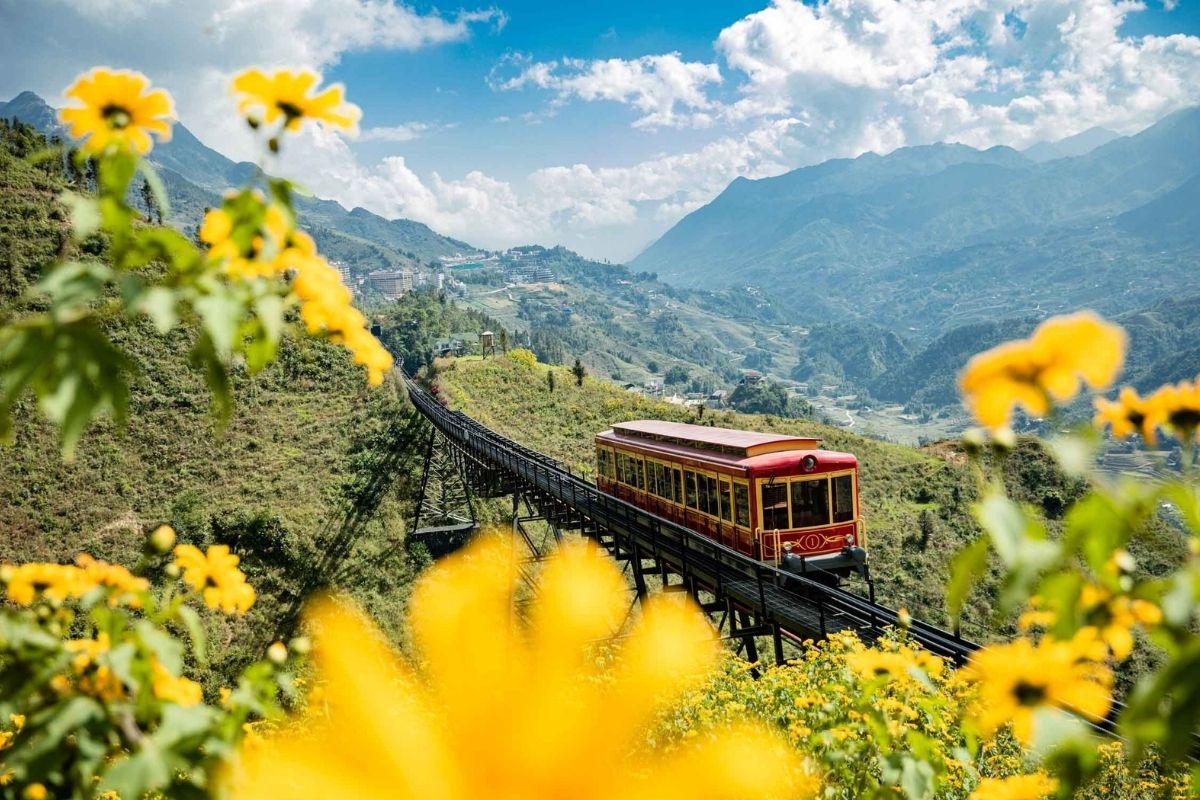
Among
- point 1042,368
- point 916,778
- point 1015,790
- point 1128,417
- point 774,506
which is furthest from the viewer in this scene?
point 774,506

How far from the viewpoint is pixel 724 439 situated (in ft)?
50.3

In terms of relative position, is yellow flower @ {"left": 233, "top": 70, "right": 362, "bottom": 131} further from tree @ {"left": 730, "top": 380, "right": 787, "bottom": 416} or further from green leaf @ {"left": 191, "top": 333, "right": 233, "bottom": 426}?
tree @ {"left": 730, "top": 380, "right": 787, "bottom": 416}

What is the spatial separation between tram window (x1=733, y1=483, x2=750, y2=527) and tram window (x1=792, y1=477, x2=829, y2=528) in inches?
35.9

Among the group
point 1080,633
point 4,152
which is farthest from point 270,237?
point 4,152

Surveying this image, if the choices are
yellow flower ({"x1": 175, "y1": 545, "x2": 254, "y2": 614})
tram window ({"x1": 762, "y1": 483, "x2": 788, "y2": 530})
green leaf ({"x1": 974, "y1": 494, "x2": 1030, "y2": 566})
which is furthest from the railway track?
yellow flower ({"x1": 175, "y1": 545, "x2": 254, "y2": 614})

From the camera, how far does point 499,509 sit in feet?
124

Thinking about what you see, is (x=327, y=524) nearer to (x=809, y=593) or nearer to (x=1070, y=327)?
(x=809, y=593)

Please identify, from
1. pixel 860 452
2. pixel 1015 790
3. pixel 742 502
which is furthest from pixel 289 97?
pixel 860 452

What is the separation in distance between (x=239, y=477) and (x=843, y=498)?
32890 millimetres

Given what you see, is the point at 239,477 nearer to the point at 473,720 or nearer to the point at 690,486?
the point at 690,486

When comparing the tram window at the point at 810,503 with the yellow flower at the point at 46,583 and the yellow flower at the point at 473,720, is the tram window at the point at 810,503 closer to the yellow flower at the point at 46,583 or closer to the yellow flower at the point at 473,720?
the yellow flower at the point at 473,720

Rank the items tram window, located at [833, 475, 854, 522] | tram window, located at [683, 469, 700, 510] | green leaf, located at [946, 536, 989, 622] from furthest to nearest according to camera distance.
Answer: tram window, located at [683, 469, 700, 510]
tram window, located at [833, 475, 854, 522]
green leaf, located at [946, 536, 989, 622]

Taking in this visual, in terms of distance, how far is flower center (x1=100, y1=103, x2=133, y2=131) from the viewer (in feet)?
4.74

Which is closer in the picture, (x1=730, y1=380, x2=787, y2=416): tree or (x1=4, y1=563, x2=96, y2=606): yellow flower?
(x1=4, y1=563, x2=96, y2=606): yellow flower
